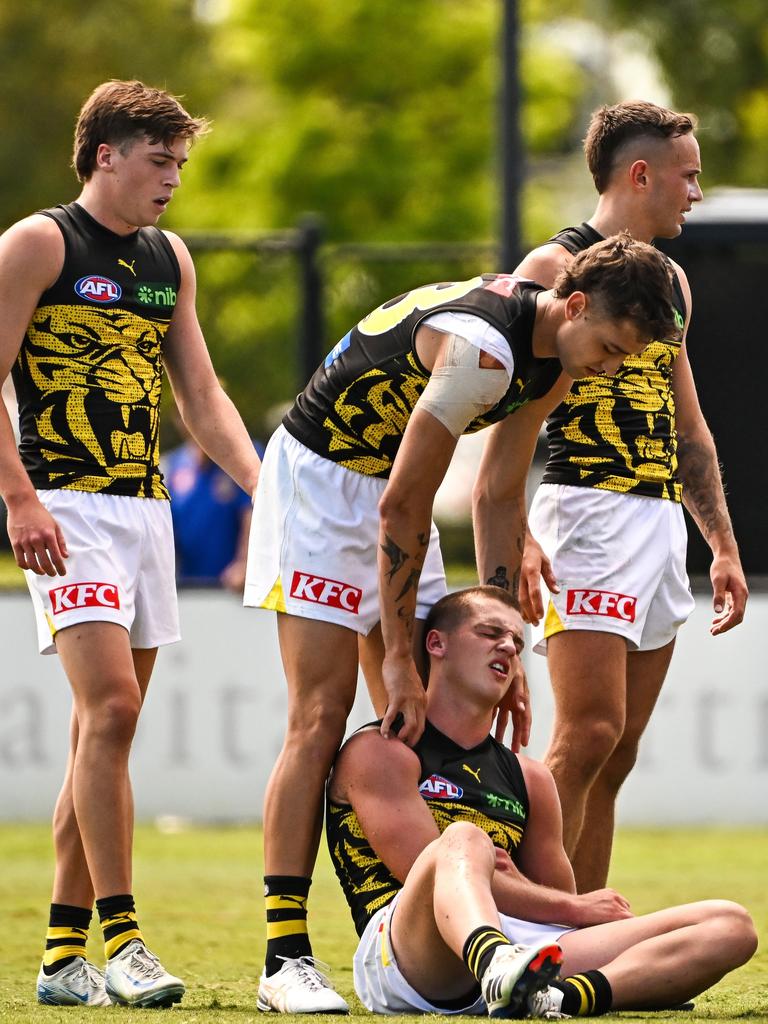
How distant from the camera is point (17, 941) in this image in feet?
21.3

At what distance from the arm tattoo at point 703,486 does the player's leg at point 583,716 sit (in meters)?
0.51

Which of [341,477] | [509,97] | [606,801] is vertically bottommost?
[606,801]

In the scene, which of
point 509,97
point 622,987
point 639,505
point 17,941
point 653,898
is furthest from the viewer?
point 509,97

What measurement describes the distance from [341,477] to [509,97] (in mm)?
6620

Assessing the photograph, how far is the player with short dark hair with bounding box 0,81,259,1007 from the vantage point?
5.10m

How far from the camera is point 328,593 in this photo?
16.6 ft

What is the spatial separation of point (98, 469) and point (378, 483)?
0.76m

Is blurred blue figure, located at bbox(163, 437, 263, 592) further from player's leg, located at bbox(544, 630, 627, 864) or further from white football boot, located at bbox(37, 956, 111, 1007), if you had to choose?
white football boot, located at bbox(37, 956, 111, 1007)

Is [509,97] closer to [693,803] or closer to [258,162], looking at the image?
[693,803]

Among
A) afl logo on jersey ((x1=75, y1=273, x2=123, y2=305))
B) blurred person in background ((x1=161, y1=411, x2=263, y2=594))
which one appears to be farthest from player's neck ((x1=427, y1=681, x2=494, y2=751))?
blurred person in background ((x1=161, y1=411, x2=263, y2=594))

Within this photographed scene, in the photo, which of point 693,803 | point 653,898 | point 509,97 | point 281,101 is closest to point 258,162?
point 281,101

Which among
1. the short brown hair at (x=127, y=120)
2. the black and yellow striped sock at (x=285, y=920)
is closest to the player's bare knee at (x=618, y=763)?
the black and yellow striped sock at (x=285, y=920)

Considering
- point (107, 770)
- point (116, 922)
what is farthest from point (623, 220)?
point (116, 922)

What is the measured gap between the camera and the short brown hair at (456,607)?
4969 millimetres
